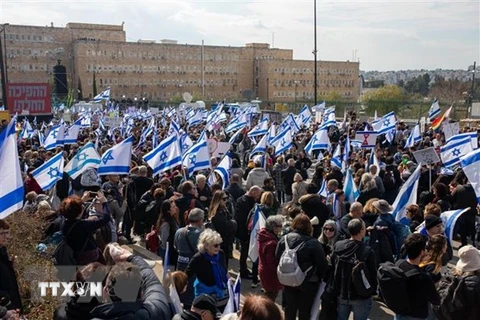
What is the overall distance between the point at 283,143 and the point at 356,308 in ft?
33.8

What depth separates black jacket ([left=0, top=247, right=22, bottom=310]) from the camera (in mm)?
4902

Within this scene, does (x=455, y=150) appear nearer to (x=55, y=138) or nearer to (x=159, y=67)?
(x=55, y=138)

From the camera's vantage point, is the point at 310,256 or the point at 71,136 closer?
the point at 310,256

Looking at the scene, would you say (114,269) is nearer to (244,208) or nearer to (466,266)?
(466,266)

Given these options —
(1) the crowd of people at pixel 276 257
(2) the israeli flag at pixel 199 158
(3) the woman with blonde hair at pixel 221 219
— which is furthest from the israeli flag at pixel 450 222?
(2) the israeli flag at pixel 199 158

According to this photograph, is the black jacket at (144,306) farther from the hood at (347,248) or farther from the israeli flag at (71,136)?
Answer: the israeli flag at (71,136)

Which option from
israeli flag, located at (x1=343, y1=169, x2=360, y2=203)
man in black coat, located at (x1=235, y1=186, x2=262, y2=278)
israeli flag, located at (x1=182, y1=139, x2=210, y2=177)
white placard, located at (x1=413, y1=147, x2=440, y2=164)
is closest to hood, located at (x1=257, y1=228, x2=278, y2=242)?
man in black coat, located at (x1=235, y1=186, x2=262, y2=278)

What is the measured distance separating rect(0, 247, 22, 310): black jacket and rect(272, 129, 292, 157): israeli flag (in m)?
11.1

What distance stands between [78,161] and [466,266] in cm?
814

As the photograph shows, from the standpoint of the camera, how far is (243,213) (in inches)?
352

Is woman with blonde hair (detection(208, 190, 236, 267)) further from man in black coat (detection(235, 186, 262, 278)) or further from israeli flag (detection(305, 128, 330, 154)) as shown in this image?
israeli flag (detection(305, 128, 330, 154))

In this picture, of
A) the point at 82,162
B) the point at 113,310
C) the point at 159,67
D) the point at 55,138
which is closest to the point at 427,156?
the point at 82,162

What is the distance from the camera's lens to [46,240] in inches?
269

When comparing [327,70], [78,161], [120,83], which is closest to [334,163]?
[78,161]
